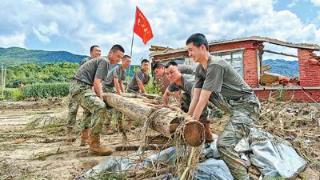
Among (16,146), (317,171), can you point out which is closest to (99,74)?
(16,146)

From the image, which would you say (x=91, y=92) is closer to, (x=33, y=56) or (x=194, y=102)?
(x=194, y=102)

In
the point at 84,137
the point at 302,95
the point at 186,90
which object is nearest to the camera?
the point at 186,90

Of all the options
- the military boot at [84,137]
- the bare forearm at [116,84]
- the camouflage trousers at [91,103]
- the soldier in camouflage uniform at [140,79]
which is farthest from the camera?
the soldier in camouflage uniform at [140,79]

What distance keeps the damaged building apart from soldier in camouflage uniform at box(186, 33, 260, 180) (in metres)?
8.58

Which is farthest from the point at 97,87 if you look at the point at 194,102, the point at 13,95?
the point at 13,95

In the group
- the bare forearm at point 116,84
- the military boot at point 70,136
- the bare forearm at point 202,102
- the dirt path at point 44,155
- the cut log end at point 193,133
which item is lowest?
the dirt path at point 44,155

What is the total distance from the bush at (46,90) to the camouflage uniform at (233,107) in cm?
2730

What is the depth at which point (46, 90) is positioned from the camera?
3119 cm

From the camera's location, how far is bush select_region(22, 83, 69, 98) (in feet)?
99.1

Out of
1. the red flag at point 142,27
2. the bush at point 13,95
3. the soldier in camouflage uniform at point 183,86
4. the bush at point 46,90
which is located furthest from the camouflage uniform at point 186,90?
the bush at point 46,90

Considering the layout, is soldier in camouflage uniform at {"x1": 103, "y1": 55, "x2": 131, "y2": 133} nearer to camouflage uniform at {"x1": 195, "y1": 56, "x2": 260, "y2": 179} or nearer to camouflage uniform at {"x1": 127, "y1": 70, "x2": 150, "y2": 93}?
camouflage uniform at {"x1": 127, "y1": 70, "x2": 150, "y2": 93}

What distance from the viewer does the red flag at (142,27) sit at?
12.2 metres

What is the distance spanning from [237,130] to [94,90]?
3267 mm

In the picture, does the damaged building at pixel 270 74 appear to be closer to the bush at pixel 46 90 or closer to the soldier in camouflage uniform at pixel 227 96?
the soldier in camouflage uniform at pixel 227 96
